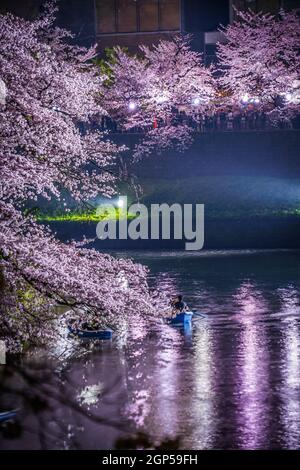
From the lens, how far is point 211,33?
5681cm

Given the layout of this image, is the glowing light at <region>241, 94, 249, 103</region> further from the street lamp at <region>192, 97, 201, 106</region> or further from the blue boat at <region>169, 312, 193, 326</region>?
the blue boat at <region>169, 312, 193, 326</region>

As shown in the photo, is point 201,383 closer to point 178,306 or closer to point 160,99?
point 178,306

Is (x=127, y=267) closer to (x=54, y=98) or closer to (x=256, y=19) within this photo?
(x=54, y=98)

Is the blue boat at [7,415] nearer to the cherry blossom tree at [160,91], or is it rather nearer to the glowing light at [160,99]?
the cherry blossom tree at [160,91]

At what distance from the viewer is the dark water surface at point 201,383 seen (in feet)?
38.9

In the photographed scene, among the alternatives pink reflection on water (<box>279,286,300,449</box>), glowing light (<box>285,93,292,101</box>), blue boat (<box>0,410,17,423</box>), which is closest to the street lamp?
glowing light (<box>285,93,292,101</box>)

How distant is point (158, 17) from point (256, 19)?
7.70 metres

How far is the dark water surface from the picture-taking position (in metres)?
11.9

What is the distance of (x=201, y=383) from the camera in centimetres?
1480

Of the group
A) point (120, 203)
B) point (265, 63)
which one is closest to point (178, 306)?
point (120, 203)

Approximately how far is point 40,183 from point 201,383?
4.90 metres

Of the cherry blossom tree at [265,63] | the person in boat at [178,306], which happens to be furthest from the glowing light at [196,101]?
the person in boat at [178,306]

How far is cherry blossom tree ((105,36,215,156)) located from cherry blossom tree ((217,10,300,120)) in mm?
1816
